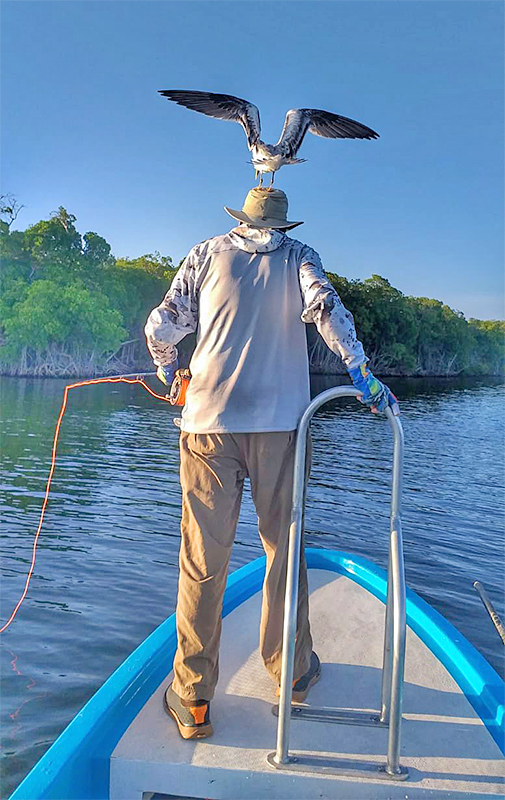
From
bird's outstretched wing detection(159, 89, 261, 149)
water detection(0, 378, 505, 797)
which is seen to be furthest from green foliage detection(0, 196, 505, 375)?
bird's outstretched wing detection(159, 89, 261, 149)

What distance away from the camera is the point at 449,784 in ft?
7.81

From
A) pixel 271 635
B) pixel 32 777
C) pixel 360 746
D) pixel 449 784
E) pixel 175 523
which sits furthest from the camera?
pixel 175 523

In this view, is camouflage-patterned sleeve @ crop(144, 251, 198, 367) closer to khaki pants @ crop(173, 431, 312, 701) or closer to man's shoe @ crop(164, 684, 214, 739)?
khaki pants @ crop(173, 431, 312, 701)

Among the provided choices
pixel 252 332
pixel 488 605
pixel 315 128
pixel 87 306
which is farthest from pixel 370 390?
pixel 87 306

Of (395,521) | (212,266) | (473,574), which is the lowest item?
(473,574)

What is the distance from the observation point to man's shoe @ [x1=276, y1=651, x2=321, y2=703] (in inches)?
114

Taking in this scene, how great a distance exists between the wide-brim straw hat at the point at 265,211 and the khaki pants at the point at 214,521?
87 centimetres

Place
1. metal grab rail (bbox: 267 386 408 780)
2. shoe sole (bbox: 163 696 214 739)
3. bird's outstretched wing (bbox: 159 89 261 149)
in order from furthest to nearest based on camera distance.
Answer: bird's outstretched wing (bbox: 159 89 261 149), shoe sole (bbox: 163 696 214 739), metal grab rail (bbox: 267 386 408 780)

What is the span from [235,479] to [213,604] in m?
0.50

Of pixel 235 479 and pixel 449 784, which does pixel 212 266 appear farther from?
pixel 449 784

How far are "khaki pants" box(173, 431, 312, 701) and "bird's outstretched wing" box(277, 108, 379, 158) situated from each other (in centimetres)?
153

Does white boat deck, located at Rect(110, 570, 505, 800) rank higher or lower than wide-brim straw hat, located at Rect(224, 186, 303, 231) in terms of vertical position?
lower

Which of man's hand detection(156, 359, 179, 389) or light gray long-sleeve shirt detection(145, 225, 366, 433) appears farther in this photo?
man's hand detection(156, 359, 179, 389)

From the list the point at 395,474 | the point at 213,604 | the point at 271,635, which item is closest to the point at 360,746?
the point at 271,635
